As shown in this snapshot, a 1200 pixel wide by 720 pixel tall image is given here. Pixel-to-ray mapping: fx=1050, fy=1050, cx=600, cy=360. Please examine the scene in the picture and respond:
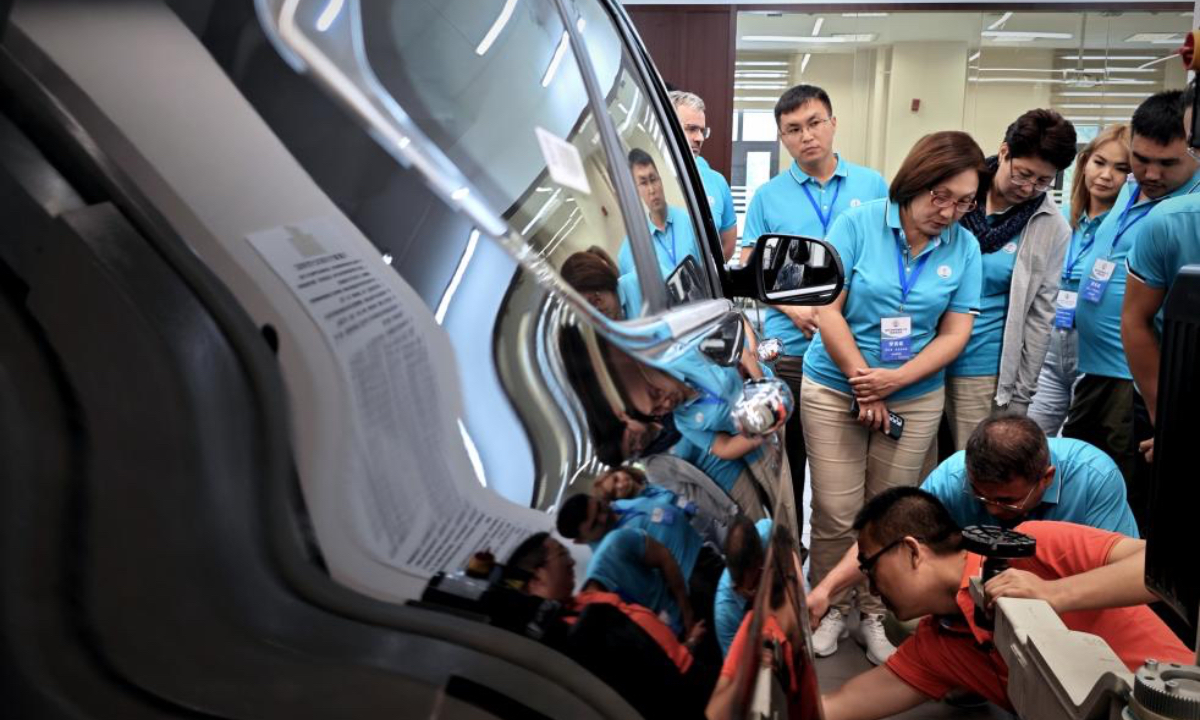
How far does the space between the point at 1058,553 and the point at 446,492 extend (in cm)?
207

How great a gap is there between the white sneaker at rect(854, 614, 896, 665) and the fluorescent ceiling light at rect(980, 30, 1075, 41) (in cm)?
437

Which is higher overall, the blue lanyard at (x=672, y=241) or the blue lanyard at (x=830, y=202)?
the blue lanyard at (x=672, y=241)

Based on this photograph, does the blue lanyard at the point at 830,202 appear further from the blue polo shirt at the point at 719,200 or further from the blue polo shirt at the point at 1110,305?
the blue polo shirt at the point at 1110,305

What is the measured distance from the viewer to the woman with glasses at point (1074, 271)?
143 inches

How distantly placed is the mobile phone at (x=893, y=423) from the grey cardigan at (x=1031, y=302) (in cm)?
48

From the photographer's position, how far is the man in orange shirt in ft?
7.13

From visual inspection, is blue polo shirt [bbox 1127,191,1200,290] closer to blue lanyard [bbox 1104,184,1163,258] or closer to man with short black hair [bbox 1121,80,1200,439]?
man with short black hair [bbox 1121,80,1200,439]

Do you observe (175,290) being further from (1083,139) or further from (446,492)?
(1083,139)

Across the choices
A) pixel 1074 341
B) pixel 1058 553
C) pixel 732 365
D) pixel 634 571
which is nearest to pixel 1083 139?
pixel 1074 341

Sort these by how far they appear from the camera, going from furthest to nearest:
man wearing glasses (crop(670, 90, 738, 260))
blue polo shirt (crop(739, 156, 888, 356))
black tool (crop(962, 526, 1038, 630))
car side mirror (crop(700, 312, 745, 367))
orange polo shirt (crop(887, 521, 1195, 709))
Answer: man wearing glasses (crop(670, 90, 738, 260)) < blue polo shirt (crop(739, 156, 888, 356)) < orange polo shirt (crop(887, 521, 1195, 709)) < black tool (crop(962, 526, 1038, 630)) < car side mirror (crop(700, 312, 745, 367))

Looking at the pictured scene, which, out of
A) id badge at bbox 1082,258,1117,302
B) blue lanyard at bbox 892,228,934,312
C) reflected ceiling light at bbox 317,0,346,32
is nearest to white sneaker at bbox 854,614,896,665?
blue lanyard at bbox 892,228,934,312

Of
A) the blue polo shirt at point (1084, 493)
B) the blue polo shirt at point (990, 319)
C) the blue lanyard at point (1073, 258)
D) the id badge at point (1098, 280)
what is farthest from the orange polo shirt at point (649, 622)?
the blue lanyard at point (1073, 258)

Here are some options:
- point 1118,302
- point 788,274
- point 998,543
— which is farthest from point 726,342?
point 1118,302

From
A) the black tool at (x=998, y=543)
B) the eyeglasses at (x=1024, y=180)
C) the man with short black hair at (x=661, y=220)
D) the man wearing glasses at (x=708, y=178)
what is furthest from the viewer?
the man wearing glasses at (x=708, y=178)
